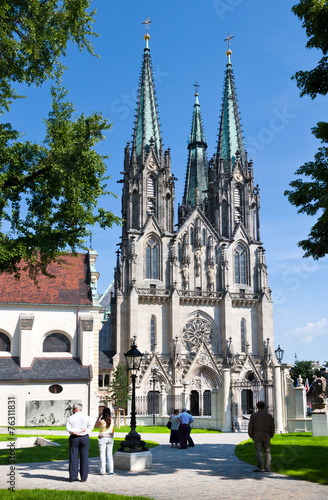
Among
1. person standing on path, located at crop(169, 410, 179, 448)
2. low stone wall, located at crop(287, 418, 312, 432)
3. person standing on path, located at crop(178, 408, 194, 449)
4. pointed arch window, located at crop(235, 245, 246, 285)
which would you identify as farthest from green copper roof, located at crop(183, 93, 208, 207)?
person standing on path, located at crop(178, 408, 194, 449)

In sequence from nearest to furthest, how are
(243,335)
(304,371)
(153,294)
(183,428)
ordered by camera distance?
(183,428), (153,294), (243,335), (304,371)

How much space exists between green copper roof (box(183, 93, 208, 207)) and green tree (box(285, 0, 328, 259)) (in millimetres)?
54251

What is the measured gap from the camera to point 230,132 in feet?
209

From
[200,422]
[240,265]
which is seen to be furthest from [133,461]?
[240,265]

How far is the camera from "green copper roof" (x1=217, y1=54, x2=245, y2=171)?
62781 mm

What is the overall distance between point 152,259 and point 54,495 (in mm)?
44632

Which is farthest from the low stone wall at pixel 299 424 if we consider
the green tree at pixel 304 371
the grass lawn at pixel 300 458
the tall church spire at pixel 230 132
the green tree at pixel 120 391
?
the green tree at pixel 304 371

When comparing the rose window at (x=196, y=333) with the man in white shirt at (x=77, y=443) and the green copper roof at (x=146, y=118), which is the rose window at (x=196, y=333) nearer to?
the green copper roof at (x=146, y=118)

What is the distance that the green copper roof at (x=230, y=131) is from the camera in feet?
206

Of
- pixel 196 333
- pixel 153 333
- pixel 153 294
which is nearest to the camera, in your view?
pixel 153 333

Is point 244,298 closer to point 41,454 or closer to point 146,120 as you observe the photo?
point 146,120

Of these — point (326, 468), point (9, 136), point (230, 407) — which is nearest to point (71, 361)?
point (230, 407)

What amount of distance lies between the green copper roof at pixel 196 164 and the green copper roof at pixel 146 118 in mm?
13067

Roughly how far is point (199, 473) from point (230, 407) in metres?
21.2
